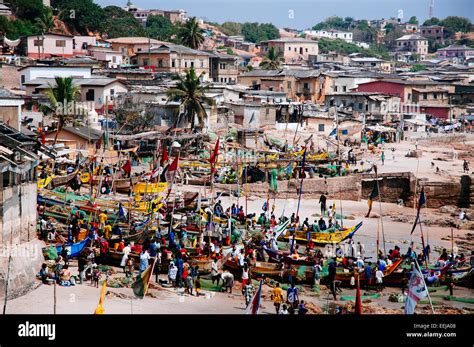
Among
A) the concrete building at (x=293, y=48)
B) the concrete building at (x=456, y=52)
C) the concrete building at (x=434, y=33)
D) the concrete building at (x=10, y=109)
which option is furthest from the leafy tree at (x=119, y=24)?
the concrete building at (x=434, y=33)

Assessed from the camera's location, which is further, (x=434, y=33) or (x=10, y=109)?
(x=434, y=33)

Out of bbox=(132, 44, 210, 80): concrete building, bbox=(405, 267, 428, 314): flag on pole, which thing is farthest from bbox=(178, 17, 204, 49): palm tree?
bbox=(405, 267, 428, 314): flag on pole

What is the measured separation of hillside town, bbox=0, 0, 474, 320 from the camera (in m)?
20.3

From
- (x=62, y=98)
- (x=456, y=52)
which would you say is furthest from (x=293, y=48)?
(x=62, y=98)

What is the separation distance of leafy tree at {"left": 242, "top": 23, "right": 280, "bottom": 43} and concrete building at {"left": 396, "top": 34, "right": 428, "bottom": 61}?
21756 mm

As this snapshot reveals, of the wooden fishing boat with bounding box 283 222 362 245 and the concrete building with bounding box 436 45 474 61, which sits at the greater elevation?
the concrete building with bounding box 436 45 474 61

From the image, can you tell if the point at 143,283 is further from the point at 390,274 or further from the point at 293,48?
the point at 293,48

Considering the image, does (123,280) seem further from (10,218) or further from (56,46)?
(56,46)

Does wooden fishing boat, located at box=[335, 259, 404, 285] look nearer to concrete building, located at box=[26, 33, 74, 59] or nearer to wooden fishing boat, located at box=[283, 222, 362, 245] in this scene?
wooden fishing boat, located at box=[283, 222, 362, 245]

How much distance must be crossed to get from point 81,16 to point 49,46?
14539mm

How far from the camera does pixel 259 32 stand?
475 ft
